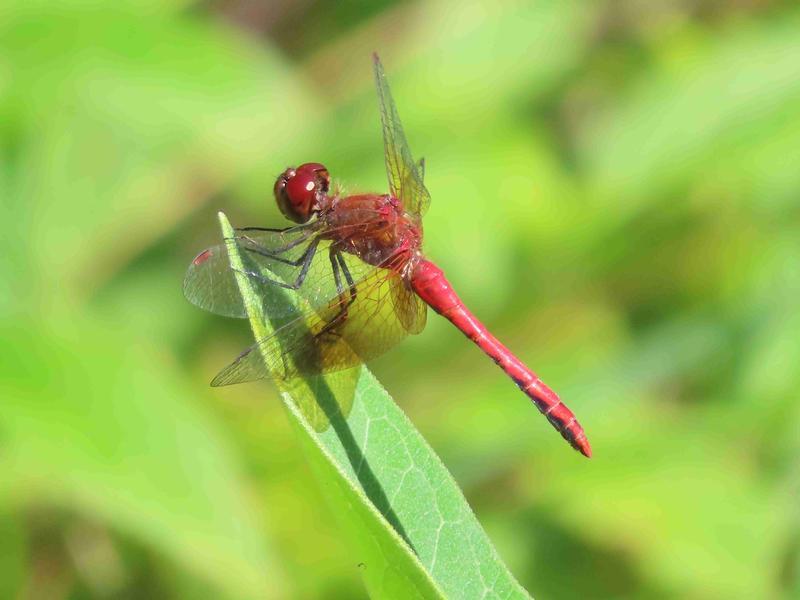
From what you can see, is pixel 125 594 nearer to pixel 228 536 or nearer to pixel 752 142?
pixel 228 536

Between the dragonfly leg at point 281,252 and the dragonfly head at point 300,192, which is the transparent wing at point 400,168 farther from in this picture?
the dragonfly leg at point 281,252

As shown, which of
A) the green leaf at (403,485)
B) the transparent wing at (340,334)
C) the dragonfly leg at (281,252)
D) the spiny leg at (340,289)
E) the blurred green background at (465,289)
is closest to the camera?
the green leaf at (403,485)

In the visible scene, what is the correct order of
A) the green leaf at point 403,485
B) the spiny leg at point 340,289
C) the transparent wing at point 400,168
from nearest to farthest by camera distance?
the green leaf at point 403,485 < the spiny leg at point 340,289 < the transparent wing at point 400,168

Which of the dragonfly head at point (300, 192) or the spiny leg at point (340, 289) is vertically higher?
the dragonfly head at point (300, 192)

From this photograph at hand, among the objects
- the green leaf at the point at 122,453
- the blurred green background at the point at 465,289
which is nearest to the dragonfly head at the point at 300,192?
the blurred green background at the point at 465,289

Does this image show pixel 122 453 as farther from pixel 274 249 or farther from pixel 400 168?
pixel 400 168

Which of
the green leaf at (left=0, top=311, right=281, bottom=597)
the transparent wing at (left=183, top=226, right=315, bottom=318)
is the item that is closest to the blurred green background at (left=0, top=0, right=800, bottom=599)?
the green leaf at (left=0, top=311, right=281, bottom=597)

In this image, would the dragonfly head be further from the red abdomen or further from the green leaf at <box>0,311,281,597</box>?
the green leaf at <box>0,311,281,597</box>
